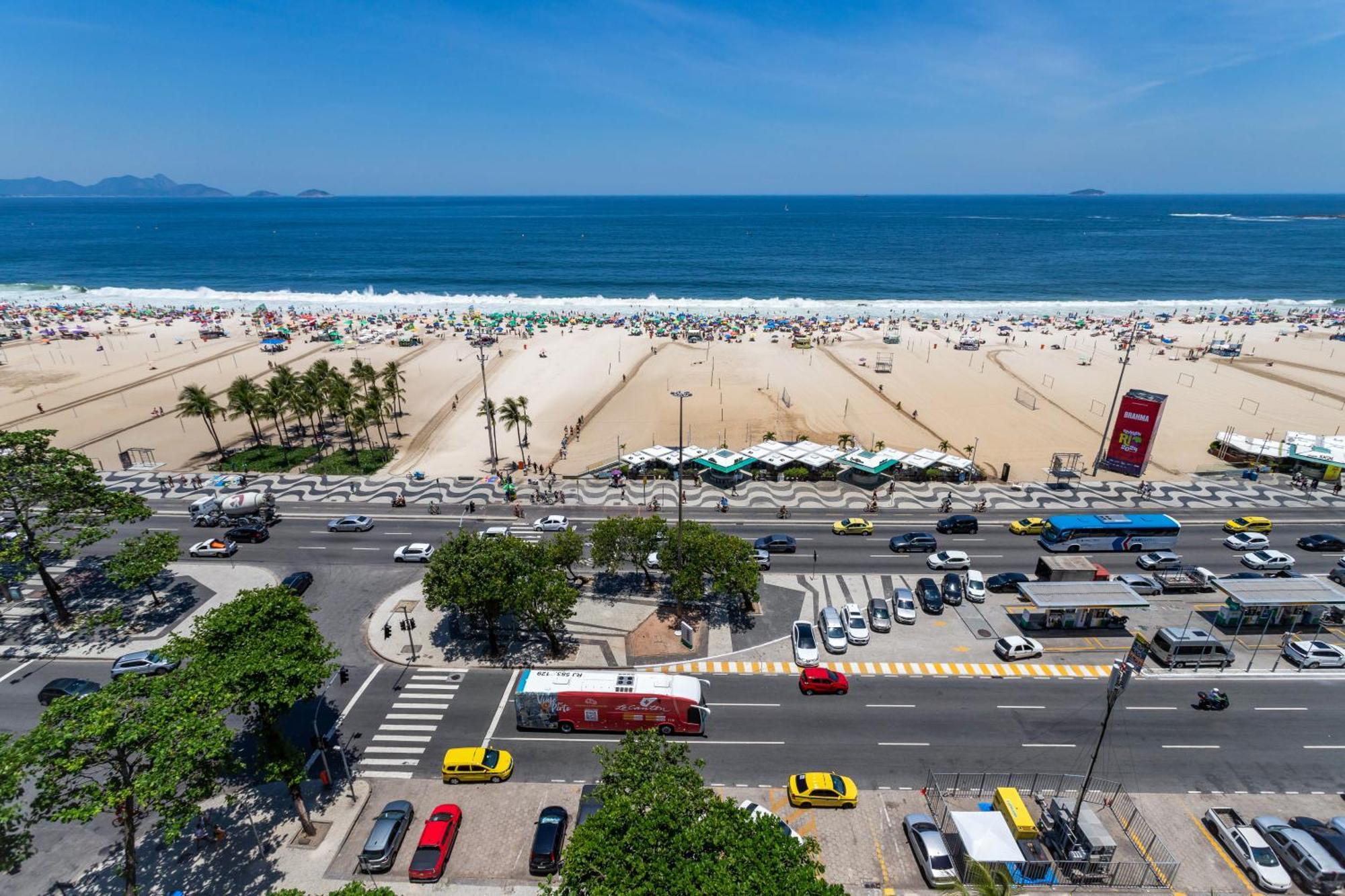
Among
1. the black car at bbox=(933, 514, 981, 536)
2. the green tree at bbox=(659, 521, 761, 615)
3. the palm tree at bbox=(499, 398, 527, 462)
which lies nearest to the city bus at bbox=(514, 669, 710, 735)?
the green tree at bbox=(659, 521, 761, 615)

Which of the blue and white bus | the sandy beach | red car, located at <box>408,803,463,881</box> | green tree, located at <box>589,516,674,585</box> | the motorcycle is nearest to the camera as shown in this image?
red car, located at <box>408,803,463,881</box>

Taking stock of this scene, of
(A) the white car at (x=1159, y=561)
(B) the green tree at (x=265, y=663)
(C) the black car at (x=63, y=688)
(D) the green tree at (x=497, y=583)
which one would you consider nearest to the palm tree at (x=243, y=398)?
(C) the black car at (x=63, y=688)

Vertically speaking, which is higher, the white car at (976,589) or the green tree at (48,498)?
the green tree at (48,498)

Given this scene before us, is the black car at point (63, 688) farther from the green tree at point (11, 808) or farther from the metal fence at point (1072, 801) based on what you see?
the metal fence at point (1072, 801)

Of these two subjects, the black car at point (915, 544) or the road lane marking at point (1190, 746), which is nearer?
the road lane marking at point (1190, 746)

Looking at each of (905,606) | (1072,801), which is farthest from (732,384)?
(1072,801)

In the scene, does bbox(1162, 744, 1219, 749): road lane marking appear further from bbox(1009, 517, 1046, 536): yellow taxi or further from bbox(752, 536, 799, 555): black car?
bbox(752, 536, 799, 555): black car
